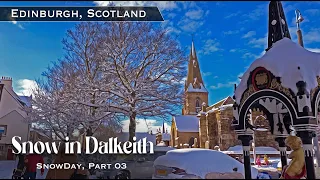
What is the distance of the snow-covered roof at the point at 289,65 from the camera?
259 inches

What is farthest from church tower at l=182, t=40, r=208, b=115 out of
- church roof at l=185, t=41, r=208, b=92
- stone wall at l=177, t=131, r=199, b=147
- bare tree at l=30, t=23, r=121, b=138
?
bare tree at l=30, t=23, r=121, b=138

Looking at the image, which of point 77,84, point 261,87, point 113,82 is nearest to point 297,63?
point 261,87

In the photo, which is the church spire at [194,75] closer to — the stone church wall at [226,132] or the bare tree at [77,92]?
the stone church wall at [226,132]

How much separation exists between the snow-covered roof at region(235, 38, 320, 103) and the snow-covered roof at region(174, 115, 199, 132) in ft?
123

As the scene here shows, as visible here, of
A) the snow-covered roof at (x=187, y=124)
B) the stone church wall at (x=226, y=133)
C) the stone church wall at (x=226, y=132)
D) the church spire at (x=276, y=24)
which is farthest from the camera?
the snow-covered roof at (x=187, y=124)

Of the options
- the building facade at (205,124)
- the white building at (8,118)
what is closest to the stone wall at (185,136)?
the building facade at (205,124)

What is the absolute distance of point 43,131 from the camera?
16906mm

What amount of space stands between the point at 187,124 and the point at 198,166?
38818 millimetres

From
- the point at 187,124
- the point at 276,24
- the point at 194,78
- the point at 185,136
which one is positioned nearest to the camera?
the point at 276,24

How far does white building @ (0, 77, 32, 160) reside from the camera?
23241mm

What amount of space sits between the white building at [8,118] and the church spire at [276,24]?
70.5 feet

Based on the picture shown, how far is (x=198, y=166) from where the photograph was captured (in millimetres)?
7395

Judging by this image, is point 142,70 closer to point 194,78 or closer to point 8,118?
point 8,118

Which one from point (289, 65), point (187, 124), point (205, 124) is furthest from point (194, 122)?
point (289, 65)
